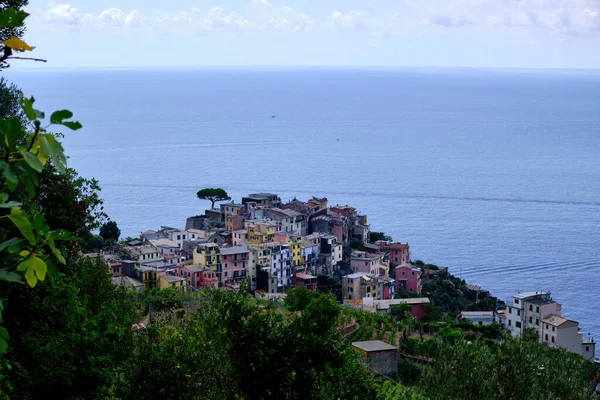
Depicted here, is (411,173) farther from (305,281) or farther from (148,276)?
(148,276)

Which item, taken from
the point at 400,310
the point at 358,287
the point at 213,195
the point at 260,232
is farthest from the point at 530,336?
the point at 213,195

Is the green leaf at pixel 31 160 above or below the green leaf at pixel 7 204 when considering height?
above

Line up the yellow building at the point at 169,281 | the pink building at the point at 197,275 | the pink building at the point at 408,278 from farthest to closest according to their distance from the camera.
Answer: the pink building at the point at 408,278 → the pink building at the point at 197,275 → the yellow building at the point at 169,281

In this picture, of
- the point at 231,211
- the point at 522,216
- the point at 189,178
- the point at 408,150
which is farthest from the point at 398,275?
the point at 408,150

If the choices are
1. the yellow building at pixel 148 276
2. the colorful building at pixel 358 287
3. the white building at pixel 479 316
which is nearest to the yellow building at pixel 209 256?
the yellow building at pixel 148 276

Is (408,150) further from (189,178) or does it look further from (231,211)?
(231,211)

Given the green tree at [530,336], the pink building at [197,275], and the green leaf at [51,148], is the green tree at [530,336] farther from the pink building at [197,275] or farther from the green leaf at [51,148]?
the green leaf at [51,148]
